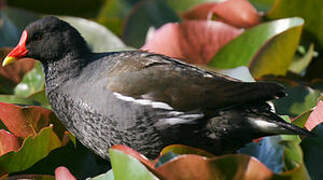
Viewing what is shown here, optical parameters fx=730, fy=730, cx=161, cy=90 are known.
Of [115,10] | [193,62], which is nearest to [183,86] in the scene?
[193,62]

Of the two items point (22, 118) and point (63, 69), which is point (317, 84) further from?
A: point (22, 118)

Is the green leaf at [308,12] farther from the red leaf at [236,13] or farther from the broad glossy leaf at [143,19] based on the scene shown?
the broad glossy leaf at [143,19]

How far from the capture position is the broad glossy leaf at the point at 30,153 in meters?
2.86

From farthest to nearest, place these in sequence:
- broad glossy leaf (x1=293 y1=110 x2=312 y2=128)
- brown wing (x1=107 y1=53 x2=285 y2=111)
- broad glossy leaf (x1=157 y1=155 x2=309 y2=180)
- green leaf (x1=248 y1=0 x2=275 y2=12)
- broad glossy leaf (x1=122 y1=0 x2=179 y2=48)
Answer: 1. green leaf (x1=248 y1=0 x2=275 y2=12)
2. broad glossy leaf (x1=122 y1=0 x2=179 y2=48)
3. broad glossy leaf (x1=293 y1=110 x2=312 y2=128)
4. brown wing (x1=107 y1=53 x2=285 y2=111)
5. broad glossy leaf (x1=157 y1=155 x2=309 y2=180)

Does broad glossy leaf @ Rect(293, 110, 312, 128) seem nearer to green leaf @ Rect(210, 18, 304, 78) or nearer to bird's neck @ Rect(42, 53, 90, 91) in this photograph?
green leaf @ Rect(210, 18, 304, 78)

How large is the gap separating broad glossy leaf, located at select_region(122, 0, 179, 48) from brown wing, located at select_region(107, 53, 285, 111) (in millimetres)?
1138

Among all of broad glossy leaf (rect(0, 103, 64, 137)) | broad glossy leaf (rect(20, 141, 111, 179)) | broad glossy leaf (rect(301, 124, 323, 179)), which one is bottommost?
broad glossy leaf (rect(20, 141, 111, 179))

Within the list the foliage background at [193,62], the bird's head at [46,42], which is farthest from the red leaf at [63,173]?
the bird's head at [46,42]

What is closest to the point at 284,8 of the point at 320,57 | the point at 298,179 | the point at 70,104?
the point at 320,57

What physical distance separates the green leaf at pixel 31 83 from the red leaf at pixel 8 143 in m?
0.79

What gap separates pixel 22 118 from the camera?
3078 mm

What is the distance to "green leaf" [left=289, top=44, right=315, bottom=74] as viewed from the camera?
398cm

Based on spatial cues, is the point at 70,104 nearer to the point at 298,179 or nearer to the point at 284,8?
the point at 298,179

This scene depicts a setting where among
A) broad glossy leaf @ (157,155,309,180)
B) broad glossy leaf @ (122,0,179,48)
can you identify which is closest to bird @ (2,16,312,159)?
broad glossy leaf @ (157,155,309,180)
